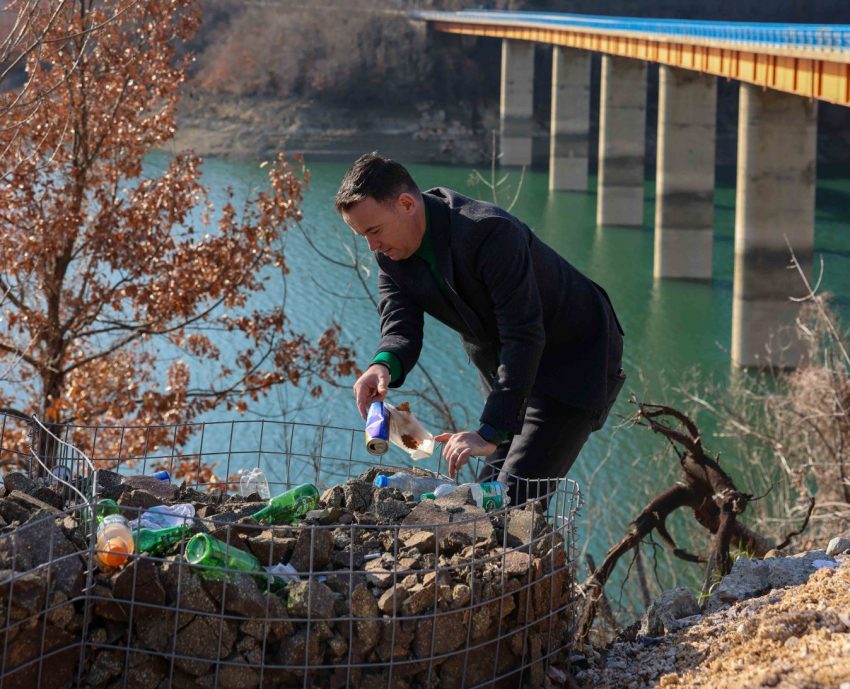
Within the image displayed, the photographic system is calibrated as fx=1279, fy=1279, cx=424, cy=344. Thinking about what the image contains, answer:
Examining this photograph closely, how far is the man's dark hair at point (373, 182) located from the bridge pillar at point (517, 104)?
4945 cm

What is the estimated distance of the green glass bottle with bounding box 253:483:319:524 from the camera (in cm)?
383

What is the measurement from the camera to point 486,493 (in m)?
4.16

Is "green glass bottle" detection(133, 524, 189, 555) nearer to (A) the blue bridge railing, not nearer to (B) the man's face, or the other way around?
(B) the man's face

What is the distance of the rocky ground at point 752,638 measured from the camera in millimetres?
3174

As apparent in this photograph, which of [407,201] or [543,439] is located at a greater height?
[407,201]

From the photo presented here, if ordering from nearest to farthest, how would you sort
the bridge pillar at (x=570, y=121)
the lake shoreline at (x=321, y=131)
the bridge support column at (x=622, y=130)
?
1. the bridge support column at (x=622, y=130)
2. the bridge pillar at (x=570, y=121)
3. the lake shoreline at (x=321, y=131)

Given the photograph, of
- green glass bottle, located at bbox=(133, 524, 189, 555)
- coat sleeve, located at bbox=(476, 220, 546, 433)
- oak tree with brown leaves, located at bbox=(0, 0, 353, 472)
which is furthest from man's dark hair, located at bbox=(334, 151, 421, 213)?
oak tree with brown leaves, located at bbox=(0, 0, 353, 472)

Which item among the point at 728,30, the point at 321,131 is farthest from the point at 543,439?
the point at 321,131

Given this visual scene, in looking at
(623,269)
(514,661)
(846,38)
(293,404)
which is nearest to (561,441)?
(514,661)

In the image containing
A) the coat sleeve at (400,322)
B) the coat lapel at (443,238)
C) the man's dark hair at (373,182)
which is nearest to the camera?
the man's dark hair at (373,182)

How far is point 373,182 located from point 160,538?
1.28 meters

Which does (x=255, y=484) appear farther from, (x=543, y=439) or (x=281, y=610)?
(x=281, y=610)

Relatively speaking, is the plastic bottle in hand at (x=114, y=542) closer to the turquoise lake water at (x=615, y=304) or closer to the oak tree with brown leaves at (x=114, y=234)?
the turquoise lake water at (x=615, y=304)

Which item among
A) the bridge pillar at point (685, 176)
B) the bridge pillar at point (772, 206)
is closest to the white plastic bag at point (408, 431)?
the bridge pillar at point (772, 206)
